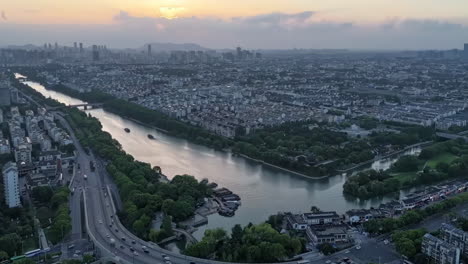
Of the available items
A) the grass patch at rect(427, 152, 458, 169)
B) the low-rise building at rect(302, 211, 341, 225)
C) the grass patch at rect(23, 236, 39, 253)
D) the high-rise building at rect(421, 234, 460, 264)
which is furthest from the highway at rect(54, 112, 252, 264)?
the grass patch at rect(427, 152, 458, 169)

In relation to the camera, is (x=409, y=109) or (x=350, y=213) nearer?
(x=350, y=213)

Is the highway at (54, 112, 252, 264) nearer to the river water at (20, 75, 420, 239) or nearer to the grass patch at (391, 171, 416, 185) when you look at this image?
the river water at (20, 75, 420, 239)

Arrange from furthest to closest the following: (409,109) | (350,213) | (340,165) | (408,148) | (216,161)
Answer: (409,109), (408,148), (216,161), (340,165), (350,213)

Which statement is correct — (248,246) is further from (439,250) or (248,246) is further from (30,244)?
(30,244)

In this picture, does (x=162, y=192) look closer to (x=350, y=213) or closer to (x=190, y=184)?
(x=190, y=184)

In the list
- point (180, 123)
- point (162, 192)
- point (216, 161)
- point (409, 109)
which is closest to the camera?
point (162, 192)

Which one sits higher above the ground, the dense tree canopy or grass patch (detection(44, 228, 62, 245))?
the dense tree canopy

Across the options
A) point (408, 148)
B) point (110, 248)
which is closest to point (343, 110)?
point (408, 148)
